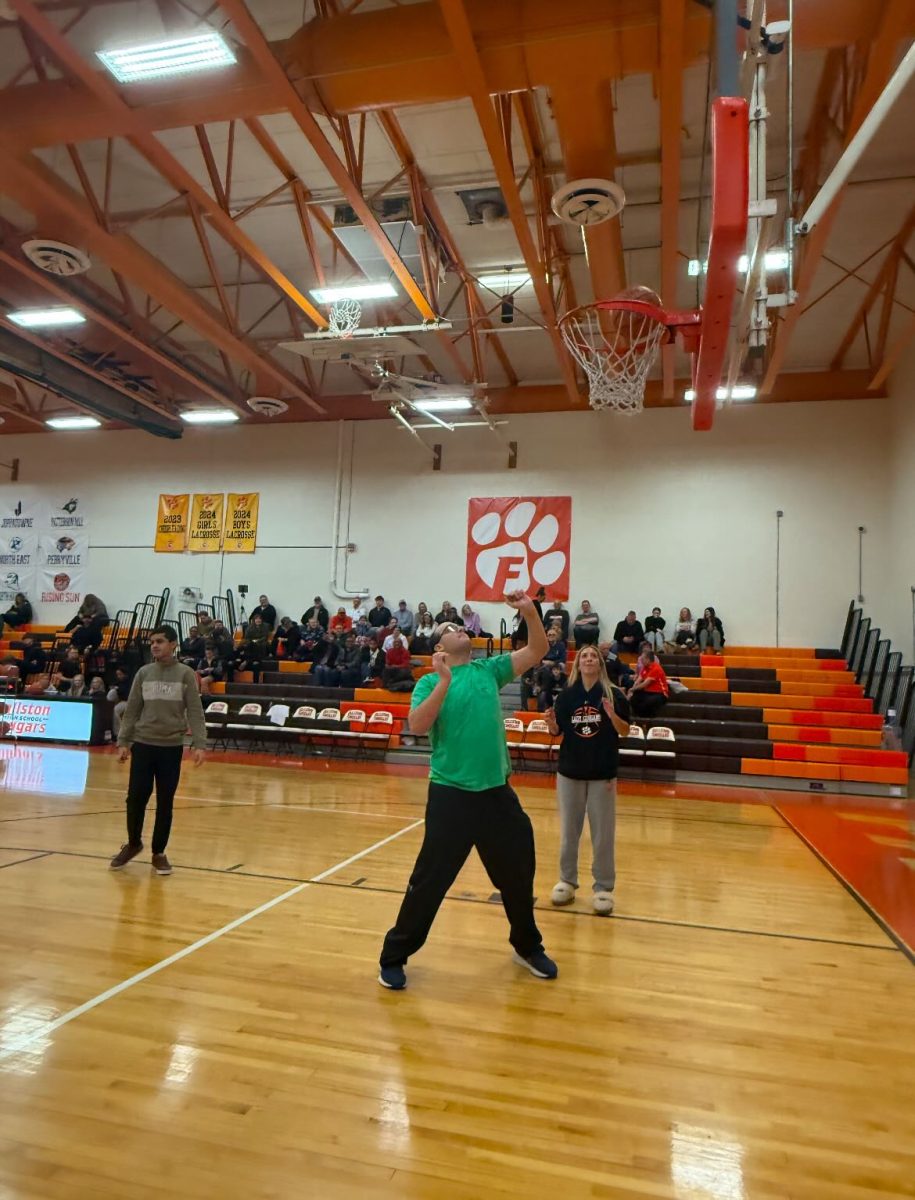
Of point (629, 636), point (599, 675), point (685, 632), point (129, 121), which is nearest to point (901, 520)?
point (685, 632)

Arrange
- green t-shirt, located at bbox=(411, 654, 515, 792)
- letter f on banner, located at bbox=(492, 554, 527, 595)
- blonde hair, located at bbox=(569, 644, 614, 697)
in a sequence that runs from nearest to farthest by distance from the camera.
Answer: green t-shirt, located at bbox=(411, 654, 515, 792) → blonde hair, located at bbox=(569, 644, 614, 697) → letter f on banner, located at bbox=(492, 554, 527, 595)

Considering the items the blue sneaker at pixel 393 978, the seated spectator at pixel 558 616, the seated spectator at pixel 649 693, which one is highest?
the seated spectator at pixel 558 616

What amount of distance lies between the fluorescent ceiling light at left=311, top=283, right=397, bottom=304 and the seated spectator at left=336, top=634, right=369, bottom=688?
701 centimetres

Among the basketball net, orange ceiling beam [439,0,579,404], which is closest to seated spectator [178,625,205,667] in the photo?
orange ceiling beam [439,0,579,404]

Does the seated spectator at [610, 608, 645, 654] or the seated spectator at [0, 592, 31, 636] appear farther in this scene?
the seated spectator at [0, 592, 31, 636]

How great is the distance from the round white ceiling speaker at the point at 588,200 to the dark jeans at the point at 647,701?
698 cm

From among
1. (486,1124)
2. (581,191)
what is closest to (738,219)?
(486,1124)

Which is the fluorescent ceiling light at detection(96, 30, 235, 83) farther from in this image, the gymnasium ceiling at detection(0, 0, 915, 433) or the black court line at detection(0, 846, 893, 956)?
the black court line at detection(0, 846, 893, 956)

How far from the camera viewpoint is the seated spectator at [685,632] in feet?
50.6

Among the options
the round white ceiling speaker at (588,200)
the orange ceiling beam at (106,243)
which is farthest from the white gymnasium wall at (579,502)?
the round white ceiling speaker at (588,200)

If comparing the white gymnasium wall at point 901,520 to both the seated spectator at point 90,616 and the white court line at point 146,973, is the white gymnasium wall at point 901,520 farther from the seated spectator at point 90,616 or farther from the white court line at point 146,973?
the seated spectator at point 90,616

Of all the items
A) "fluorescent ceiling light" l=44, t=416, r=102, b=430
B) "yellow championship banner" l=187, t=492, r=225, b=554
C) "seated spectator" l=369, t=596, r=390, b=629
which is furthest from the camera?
"yellow championship banner" l=187, t=492, r=225, b=554

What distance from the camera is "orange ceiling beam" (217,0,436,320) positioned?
667cm

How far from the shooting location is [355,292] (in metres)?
11.1
